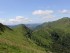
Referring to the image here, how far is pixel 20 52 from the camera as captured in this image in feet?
125

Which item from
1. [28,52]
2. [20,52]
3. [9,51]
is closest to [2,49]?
[9,51]

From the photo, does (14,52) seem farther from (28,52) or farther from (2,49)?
(28,52)

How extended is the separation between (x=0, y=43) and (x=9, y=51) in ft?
16.1

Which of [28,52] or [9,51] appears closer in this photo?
[9,51]

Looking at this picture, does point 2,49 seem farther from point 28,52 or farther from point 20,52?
point 28,52

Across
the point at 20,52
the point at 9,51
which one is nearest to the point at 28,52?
the point at 20,52

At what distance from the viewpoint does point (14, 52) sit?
119 ft

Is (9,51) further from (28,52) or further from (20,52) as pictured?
(28,52)

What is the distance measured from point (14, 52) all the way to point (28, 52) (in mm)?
5808

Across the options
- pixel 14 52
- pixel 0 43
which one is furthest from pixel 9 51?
pixel 0 43

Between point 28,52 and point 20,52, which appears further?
point 28,52

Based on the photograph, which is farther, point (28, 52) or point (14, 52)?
point (28, 52)

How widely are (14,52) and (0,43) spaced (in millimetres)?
5465

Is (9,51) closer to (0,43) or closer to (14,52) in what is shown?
(14,52)
